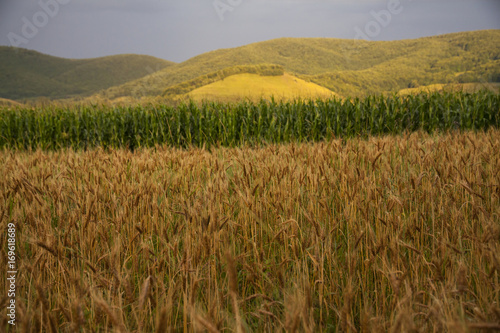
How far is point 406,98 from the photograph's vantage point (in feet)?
36.7

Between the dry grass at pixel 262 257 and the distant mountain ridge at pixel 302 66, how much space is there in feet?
275

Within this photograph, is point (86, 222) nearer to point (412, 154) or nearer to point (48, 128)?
point (412, 154)

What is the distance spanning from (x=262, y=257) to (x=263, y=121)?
8.75 meters

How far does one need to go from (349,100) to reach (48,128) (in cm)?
1077

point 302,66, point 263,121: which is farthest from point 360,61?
point 263,121

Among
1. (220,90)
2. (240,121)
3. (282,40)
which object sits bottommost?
(240,121)

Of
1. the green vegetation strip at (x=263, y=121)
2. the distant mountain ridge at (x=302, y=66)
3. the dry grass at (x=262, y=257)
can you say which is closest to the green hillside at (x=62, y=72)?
the distant mountain ridge at (x=302, y=66)

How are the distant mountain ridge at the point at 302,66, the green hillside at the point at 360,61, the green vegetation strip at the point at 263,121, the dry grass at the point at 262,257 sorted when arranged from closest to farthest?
the dry grass at the point at 262,257
the green vegetation strip at the point at 263,121
the distant mountain ridge at the point at 302,66
the green hillside at the point at 360,61

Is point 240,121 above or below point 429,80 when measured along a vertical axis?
below

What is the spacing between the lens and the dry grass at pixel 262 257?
110 centimetres

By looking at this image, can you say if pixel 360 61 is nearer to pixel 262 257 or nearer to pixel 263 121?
pixel 263 121

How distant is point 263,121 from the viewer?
406 inches

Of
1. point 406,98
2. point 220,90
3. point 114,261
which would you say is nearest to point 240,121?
point 406,98

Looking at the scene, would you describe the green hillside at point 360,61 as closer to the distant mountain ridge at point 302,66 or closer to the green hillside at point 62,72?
the distant mountain ridge at point 302,66
